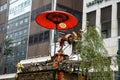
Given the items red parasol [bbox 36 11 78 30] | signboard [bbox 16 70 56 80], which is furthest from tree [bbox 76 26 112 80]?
signboard [bbox 16 70 56 80]

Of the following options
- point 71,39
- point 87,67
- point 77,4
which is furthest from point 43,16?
point 77,4

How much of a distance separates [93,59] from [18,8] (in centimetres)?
4125

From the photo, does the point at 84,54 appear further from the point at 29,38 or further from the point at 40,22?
the point at 29,38

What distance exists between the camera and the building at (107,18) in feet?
102

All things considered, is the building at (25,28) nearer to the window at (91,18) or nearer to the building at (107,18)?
the window at (91,18)

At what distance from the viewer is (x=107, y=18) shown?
1278 inches

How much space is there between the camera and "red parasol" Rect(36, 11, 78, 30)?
11.5 meters

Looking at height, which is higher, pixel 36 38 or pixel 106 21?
pixel 106 21

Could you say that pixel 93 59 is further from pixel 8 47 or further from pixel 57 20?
pixel 8 47

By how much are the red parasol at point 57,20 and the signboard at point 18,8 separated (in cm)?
3760

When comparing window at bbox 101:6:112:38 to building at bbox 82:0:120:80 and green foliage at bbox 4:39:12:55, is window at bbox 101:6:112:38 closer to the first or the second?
building at bbox 82:0:120:80

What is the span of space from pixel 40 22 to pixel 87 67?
7.75 ft

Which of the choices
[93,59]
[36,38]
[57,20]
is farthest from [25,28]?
[57,20]

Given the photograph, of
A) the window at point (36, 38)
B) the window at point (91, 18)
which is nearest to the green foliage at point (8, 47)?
the window at point (36, 38)
